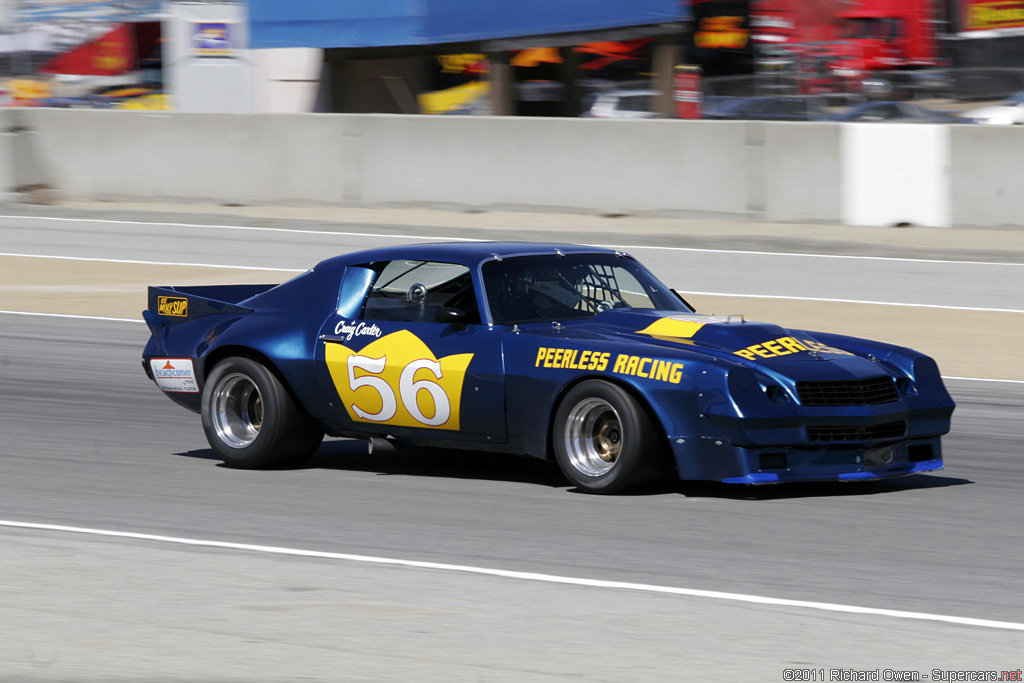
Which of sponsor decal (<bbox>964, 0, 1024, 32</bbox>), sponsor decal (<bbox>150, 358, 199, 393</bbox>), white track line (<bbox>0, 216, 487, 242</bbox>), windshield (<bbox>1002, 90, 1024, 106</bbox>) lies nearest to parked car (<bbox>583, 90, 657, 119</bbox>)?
windshield (<bbox>1002, 90, 1024, 106</bbox>)

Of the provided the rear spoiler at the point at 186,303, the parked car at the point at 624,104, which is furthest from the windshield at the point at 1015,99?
the rear spoiler at the point at 186,303

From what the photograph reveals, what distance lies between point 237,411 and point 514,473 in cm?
162

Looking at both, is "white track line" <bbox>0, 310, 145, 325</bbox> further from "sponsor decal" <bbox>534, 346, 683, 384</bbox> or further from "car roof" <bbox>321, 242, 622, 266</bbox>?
"sponsor decal" <bbox>534, 346, 683, 384</bbox>

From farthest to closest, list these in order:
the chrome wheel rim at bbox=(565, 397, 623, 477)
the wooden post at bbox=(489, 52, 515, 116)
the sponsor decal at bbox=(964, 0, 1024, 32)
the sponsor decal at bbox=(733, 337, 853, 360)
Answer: the sponsor decal at bbox=(964, 0, 1024, 32) < the wooden post at bbox=(489, 52, 515, 116) < the chrome wheel rim at bbox=(565, 397, 623, 477) < the sponsor decal at bbox=(733, 337, 853, 360)

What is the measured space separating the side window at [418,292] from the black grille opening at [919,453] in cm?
226

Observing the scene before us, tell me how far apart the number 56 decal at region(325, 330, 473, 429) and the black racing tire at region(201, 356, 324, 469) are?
13.8 inches

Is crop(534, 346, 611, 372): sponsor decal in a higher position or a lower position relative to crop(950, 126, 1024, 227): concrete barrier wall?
lower

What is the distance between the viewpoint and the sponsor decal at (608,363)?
710cm

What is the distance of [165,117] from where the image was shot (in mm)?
24062

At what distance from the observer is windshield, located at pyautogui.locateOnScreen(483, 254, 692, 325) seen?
7.89m

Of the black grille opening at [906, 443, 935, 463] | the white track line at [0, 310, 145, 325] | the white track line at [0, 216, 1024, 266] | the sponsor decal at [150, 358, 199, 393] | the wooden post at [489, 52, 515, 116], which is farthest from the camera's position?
the wooden post at [489, 52, 515, 116]

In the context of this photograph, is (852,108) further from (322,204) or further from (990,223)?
(322,204)

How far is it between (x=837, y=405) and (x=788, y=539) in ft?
2.87

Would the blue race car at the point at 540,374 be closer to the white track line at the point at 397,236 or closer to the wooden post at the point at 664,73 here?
the white track line at the point at 397,236
